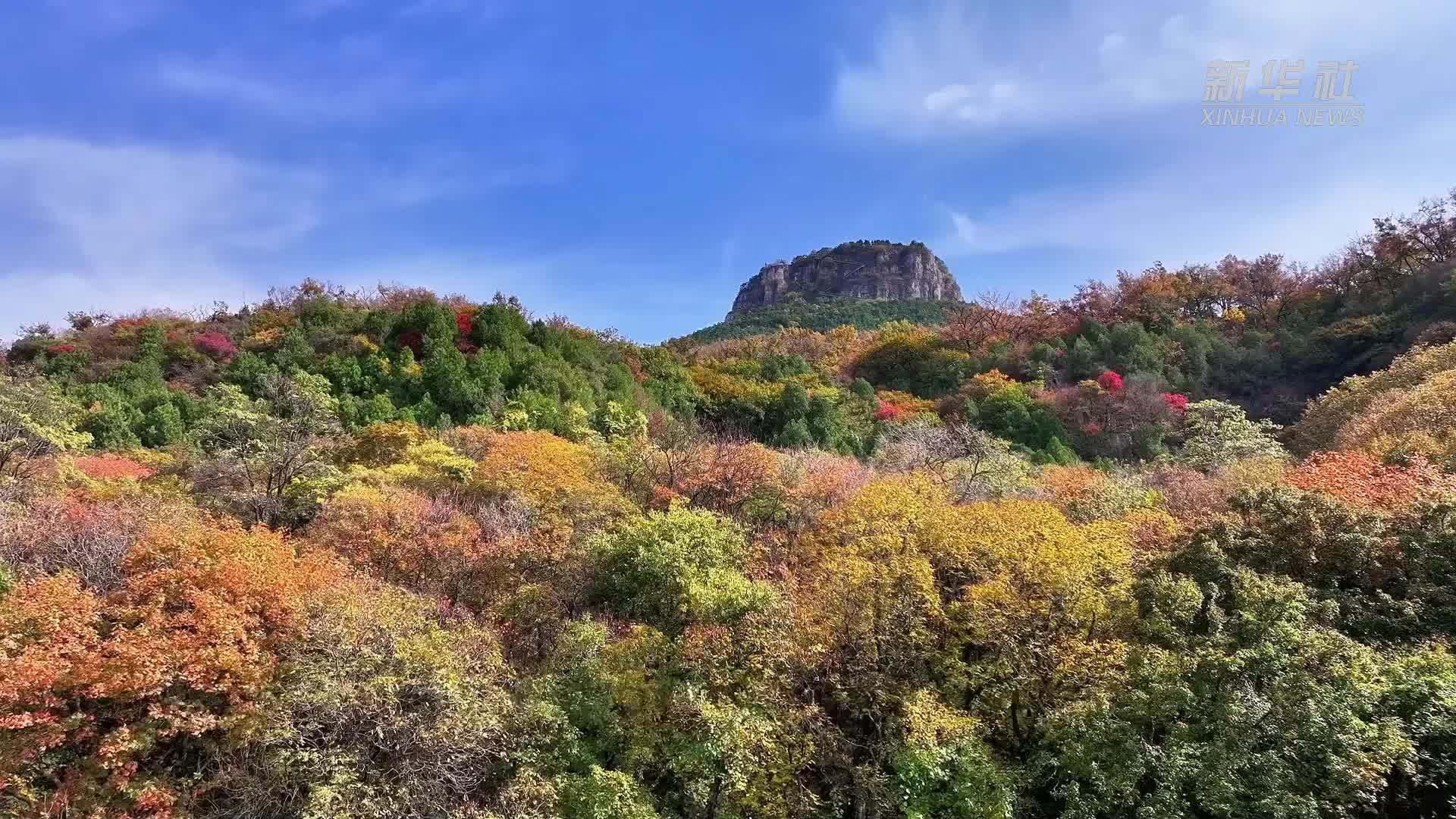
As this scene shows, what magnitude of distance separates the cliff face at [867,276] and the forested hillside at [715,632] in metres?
70.1

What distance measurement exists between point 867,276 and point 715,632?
85416mm

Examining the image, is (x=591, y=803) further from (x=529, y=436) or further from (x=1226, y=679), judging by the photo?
(x=529, y=436)

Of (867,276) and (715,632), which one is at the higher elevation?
(867,276)

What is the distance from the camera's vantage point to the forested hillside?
10984 millimetres

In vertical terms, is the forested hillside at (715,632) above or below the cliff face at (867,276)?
below

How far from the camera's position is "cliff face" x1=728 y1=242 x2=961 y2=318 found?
310ft

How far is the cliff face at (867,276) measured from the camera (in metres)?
94.5

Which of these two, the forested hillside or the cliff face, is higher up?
the cliff face

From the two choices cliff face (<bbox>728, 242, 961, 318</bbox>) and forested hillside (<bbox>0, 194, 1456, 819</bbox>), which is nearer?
forested hillside (<bbox>0, 194, 1456, 819</bbox>)

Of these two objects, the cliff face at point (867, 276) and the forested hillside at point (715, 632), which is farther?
the cliff face at point (867, 276)

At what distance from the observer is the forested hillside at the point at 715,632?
432 inches

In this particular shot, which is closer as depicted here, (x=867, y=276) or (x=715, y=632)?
(x=715, y=632)

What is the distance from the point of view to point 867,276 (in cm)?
9506

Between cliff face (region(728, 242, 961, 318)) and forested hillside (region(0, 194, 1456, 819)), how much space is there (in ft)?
230
